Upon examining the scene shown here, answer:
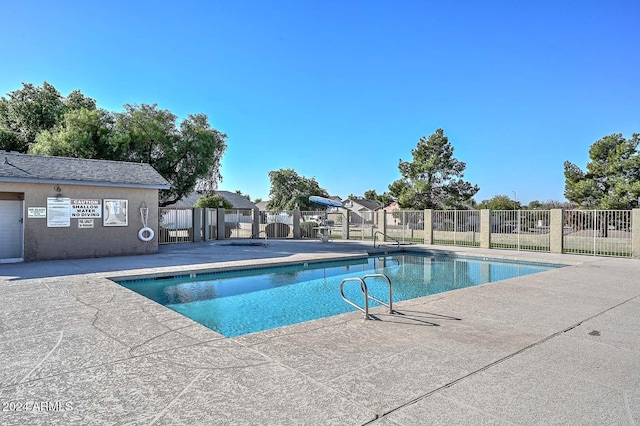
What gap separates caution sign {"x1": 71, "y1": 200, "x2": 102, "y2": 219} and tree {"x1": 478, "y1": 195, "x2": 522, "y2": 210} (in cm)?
4032

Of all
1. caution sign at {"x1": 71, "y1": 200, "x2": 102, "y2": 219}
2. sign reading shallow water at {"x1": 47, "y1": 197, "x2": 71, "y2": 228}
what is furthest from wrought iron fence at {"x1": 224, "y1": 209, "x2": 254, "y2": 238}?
sign reading shallow water at {"x1": 47, "y1": 197, "x2": 71, "y2": 228}

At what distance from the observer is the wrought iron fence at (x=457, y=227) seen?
19828mm

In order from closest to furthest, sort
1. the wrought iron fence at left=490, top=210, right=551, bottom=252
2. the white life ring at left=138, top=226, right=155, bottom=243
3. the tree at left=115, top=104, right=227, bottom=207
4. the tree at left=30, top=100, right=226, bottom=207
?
the white life ring at left=138, top=226, right=155, bottom=243
the wrought iron fence at left=490, top=210, right=551, bottom=252
the tree at left=30, top=100, right=226, bottom=207
the tree at left=115, top=104, right=227, bottom=207

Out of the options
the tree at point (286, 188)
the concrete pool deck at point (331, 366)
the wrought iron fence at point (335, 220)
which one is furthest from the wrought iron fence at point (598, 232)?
the tree at point (286, 188)

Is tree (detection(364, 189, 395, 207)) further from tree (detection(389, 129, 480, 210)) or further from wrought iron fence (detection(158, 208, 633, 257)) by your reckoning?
wrought iron fence (detection(158, 208, 633, 257))

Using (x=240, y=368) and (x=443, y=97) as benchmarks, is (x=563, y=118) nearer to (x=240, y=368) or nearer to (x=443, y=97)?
(x=443, y=97)

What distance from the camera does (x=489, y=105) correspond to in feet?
63.6

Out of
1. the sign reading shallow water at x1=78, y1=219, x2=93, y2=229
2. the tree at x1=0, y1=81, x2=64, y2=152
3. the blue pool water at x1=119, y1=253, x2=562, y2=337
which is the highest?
the tree at x1=0, y1=81, x2=64, y2=152

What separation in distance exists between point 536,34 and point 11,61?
2025 centimetres

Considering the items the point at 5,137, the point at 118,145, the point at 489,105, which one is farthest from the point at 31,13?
the point at 489,105

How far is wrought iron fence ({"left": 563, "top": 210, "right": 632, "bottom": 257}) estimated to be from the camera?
15094 mm

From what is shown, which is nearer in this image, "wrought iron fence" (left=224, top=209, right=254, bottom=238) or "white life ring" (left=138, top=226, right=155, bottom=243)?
"white life ring" (left=138, top=226, right=155, bottom=243)

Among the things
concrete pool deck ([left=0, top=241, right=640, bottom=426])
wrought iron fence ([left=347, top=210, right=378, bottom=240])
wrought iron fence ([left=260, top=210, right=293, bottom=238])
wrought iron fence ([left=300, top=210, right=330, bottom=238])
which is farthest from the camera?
wrought iron fence ([left=300, top=210, right=330, bottom=238])

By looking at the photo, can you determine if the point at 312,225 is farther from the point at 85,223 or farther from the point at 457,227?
the point at 85,223
